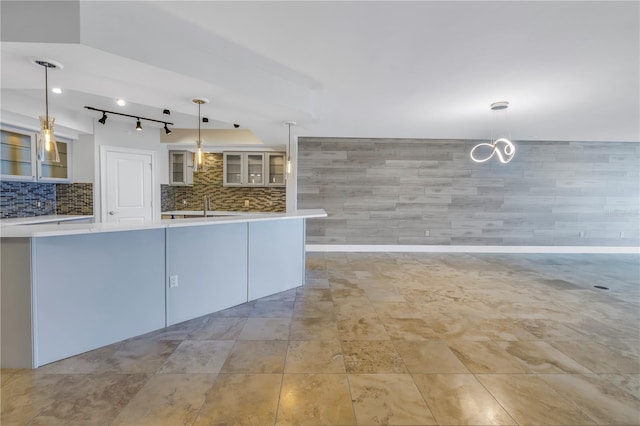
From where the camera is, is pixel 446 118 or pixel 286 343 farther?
pixel 446 118

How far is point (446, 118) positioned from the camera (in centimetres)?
481

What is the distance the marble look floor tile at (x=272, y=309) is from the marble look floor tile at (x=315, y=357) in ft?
2.05

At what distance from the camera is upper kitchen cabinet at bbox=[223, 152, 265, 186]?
6.43 metres

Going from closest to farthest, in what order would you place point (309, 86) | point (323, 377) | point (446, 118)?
point (323, 377)
point (309, 86)
point (446, 118)

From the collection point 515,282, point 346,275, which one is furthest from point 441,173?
point 346,275

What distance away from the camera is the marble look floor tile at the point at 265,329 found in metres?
2.64

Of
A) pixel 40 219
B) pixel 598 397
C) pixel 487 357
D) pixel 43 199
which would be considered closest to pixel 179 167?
pixel 43 199

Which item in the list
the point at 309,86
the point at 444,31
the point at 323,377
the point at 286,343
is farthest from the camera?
the point at 309,86

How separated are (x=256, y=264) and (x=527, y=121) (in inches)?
204

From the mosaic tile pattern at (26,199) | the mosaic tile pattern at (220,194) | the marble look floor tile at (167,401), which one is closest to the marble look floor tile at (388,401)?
the marble look floor tile at (167,401)

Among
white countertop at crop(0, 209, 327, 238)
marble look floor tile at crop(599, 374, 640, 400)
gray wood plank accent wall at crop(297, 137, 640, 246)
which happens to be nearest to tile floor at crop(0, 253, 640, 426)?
marble look floor tile at crop(599, 374, 640, 400)

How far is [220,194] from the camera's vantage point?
6801 mm

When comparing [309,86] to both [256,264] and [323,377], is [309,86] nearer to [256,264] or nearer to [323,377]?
[256,264]

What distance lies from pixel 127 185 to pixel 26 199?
144cm
